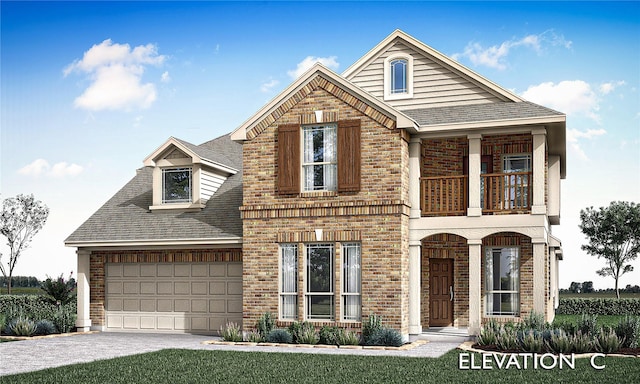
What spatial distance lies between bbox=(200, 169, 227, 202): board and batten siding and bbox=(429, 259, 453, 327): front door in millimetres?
6992

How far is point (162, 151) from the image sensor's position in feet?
76.3

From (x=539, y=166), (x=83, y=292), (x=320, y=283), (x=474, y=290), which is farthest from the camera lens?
(x=83, y=292)

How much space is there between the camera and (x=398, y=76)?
23266 millimetres

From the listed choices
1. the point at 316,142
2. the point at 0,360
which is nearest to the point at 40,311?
the point at 0,360

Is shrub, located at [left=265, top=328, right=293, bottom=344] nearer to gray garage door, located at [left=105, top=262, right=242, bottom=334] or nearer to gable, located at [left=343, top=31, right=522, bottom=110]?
gray garage door, located at [left=105, top=262, right=242, bottom=334]

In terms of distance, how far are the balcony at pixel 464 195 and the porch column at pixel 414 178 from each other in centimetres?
33

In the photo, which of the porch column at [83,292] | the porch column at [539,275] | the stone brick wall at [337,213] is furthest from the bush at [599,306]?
the porch column at [83,292]

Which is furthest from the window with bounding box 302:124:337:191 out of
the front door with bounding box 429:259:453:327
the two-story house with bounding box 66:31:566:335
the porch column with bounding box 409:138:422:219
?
the front door with bounding box 429:259:453:327

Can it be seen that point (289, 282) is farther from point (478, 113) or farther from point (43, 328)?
point (43, 328)

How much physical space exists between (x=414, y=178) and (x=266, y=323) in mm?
5412

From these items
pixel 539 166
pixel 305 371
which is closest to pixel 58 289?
pixel 305 371

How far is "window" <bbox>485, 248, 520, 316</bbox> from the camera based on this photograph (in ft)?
72.4

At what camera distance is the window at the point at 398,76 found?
23.1 metres

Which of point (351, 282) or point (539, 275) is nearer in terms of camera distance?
point (539, 275)
